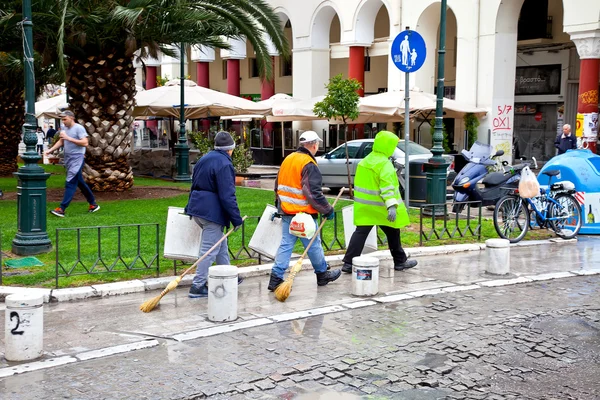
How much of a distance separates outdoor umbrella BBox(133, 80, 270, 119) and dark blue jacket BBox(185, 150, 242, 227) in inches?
580

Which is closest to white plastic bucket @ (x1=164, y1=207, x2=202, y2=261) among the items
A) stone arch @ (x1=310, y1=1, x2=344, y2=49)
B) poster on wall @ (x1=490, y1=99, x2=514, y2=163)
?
poster on wall @ (x1=490, y1=99, x2=514, y2=163)

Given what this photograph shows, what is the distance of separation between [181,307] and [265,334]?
1350 mm

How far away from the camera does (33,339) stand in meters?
6.00

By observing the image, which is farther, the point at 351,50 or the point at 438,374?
the point at 351,50

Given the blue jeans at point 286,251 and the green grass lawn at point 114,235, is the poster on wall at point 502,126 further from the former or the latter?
the blue jeans at point 286,251

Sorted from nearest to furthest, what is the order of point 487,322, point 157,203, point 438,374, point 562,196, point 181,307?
point 438,374
point 487,322
point 181,307
point 562,196
point 157,203

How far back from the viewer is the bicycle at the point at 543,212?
11.7 m

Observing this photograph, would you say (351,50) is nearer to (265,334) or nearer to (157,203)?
(157,203)

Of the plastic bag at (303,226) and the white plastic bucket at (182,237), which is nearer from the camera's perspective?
the plastic bag at (303,226)

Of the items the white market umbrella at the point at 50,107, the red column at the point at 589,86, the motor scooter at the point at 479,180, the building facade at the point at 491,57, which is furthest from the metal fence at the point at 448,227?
the white market umbrella at the point at 50,107

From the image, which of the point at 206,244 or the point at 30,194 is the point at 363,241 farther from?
the point at 30,194

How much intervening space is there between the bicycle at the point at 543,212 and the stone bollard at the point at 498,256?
231 cm

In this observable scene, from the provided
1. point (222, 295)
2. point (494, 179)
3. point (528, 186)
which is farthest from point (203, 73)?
point (222, 295)

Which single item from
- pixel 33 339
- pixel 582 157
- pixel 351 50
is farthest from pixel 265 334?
pixel 351 50
